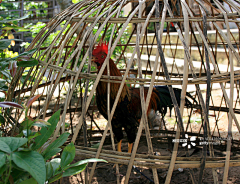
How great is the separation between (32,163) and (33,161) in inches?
0.4

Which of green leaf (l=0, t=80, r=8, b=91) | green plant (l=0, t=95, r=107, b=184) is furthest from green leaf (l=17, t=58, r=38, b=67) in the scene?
green plant (l=0, t=95, r=107, b=184)

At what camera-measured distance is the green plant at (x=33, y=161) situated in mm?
650

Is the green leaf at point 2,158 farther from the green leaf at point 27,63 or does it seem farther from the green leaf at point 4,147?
the green leaf at point 27,63

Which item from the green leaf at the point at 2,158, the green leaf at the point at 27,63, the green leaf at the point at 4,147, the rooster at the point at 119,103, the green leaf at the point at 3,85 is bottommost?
the rooster at the point at 119,103

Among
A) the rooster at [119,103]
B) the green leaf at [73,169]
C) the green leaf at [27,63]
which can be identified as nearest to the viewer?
the green leaf at [73,169]

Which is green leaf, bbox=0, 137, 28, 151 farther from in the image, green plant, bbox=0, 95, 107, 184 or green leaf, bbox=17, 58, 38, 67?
green leaf, bbox=17, 58, 38, 67

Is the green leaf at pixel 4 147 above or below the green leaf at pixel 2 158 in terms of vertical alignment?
above

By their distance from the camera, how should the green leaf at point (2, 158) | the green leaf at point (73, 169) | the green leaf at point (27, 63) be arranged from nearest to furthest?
the green leaf at point (2, 158), the green leaf at point (73, 169), the green leaf at point (27, 63)

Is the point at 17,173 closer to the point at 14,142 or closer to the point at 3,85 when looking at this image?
the point at 14,142

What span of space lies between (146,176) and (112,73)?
3.06 ft

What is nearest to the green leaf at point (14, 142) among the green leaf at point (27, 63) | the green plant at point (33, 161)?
the green plant at point (33, 161)

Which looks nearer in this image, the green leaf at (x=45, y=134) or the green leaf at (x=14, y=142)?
the green leaf at (x=14, y=142)

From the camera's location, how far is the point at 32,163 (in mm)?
673

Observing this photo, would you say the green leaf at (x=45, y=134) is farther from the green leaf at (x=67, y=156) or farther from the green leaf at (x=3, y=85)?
the green leaf at (x=3, y=85)
